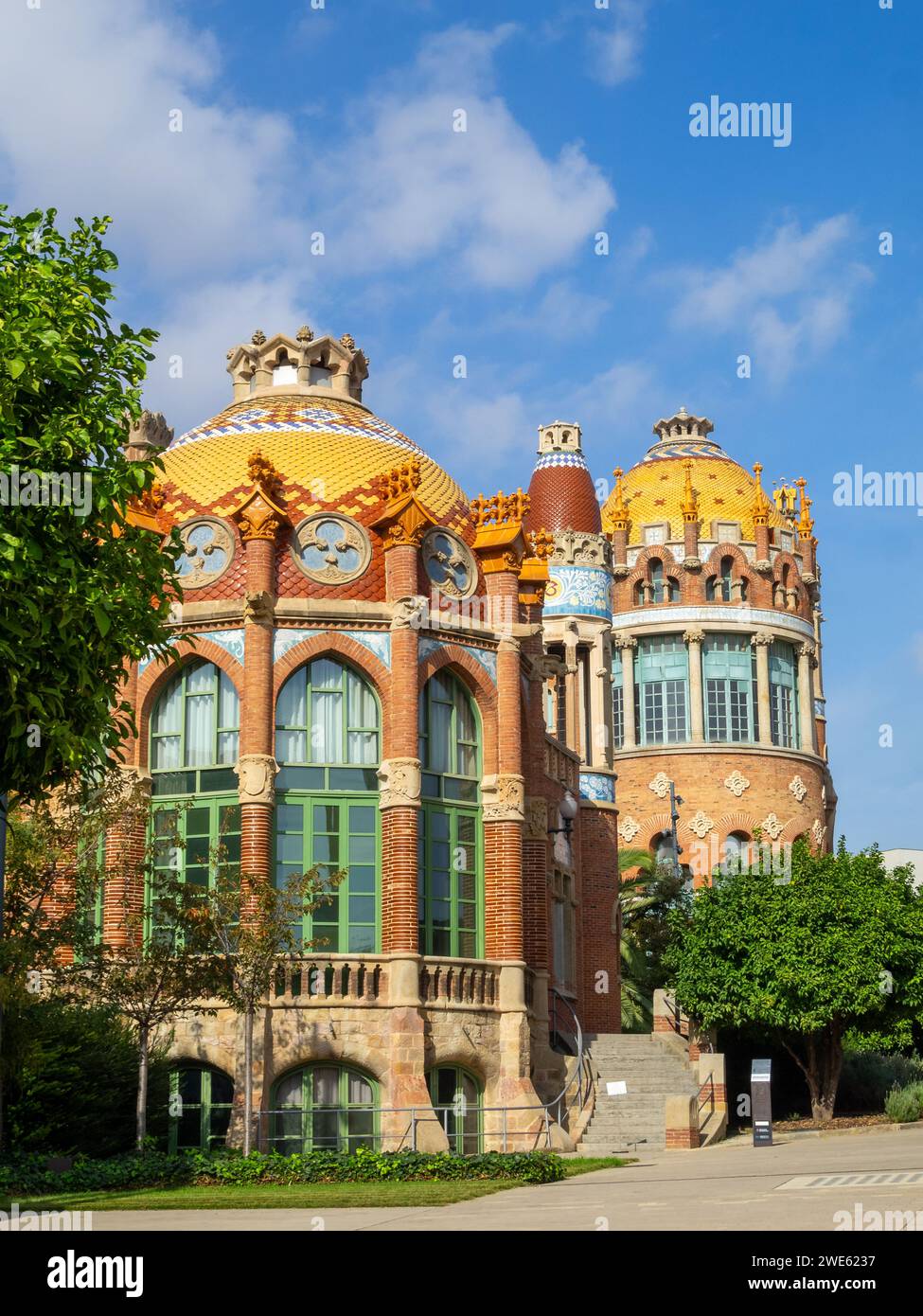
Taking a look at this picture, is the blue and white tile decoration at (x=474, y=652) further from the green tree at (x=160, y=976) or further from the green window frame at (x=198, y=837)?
the green tree at (x=160, y=976)

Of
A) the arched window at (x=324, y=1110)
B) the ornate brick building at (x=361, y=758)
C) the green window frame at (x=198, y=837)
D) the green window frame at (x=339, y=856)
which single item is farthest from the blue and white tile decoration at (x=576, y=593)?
the arched window at (x=324, y=1110)

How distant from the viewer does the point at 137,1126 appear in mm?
28062

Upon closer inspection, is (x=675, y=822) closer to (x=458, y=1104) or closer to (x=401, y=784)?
(x=458, y=1104)

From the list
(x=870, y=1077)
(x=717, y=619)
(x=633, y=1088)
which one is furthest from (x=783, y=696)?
(x=633, y=1088)

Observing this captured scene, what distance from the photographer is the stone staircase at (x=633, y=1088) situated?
31.4 meters

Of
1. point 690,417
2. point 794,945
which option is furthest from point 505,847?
point 690,417

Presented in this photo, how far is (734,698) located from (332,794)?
3470 centimetres

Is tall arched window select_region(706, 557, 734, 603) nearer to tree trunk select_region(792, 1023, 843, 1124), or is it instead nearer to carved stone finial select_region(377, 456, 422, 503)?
tree trunk select_region(792, 1023, 843, 1124)

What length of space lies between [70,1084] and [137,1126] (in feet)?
4.02

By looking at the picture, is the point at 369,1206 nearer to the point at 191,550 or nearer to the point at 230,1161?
the point at 230,1161

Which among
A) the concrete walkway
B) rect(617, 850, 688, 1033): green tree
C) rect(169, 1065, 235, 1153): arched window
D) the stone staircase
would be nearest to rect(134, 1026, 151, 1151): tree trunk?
rect(169, 1065, 235, 1153): arched window

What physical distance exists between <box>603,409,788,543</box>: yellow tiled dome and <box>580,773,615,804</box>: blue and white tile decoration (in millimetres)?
22990

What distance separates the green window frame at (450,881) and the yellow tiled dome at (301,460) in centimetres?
568

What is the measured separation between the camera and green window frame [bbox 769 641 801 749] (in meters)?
64.9
